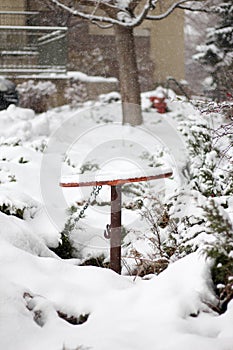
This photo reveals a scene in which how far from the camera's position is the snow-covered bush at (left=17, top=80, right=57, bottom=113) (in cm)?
1630

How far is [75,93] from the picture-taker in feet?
57.7

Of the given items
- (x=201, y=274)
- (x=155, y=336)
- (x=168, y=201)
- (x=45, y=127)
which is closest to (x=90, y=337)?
(x=155, y=336)

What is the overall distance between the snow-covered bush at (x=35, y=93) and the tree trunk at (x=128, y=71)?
9.20 feet

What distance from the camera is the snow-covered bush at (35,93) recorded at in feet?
53.5

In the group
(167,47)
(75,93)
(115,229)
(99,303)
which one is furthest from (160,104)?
(99,303)

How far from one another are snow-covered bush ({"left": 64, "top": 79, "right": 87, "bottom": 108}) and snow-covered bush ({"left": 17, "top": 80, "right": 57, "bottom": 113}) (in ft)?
2.16

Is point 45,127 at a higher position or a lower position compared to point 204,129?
lower

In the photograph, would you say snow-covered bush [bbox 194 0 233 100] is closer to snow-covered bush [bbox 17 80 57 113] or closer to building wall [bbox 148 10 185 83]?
building wall [bbox 148 10 185 83]

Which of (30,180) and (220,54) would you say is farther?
(220,54)

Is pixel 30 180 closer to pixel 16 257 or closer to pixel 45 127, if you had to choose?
pixel 16 257

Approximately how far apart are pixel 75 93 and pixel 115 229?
13.3 meters

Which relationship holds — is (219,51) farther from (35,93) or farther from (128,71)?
(35,93)

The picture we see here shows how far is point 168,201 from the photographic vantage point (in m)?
5.48

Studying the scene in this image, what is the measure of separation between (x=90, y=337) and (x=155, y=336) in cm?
24
